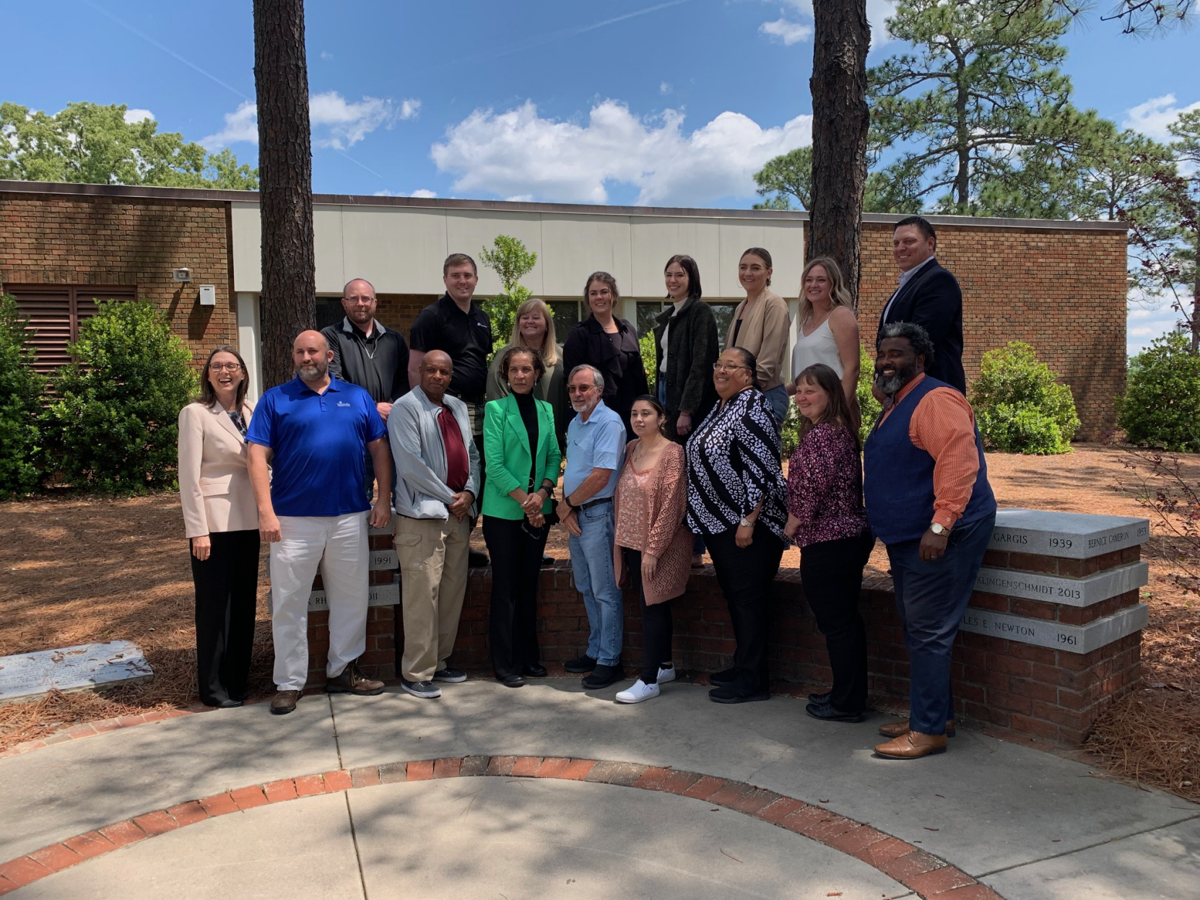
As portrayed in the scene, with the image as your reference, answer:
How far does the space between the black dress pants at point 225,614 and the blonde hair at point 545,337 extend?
1.88 m

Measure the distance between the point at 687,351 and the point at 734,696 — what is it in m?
2.00

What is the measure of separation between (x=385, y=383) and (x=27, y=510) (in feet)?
27.2

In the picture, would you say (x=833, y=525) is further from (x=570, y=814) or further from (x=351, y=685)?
(x=351, y=685)

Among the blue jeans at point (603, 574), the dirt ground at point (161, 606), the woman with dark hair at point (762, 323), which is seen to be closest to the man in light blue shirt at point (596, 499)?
the blue jeans at point (603, 574)

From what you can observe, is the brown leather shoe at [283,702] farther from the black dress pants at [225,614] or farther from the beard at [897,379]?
the beard at [897,379]

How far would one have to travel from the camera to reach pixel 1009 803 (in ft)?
11.8

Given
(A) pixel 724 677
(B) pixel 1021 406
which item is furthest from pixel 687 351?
(B) pixel 1021 406

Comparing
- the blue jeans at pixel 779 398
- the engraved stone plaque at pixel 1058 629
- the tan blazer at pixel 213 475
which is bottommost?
the engraved stone plaque at pixel 1058 629

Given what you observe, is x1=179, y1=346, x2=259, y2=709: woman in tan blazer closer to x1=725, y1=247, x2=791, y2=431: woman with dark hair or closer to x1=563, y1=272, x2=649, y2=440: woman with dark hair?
x1=563, y1=272, x2=649, y2=440: woman with dark hair

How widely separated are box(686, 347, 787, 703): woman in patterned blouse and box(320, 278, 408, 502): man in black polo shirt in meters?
1.88

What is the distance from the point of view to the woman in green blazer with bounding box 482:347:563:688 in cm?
516

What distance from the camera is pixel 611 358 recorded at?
5.62 metres

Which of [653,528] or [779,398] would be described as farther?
[779,398]

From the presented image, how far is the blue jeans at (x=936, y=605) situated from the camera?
4020 millimetres
